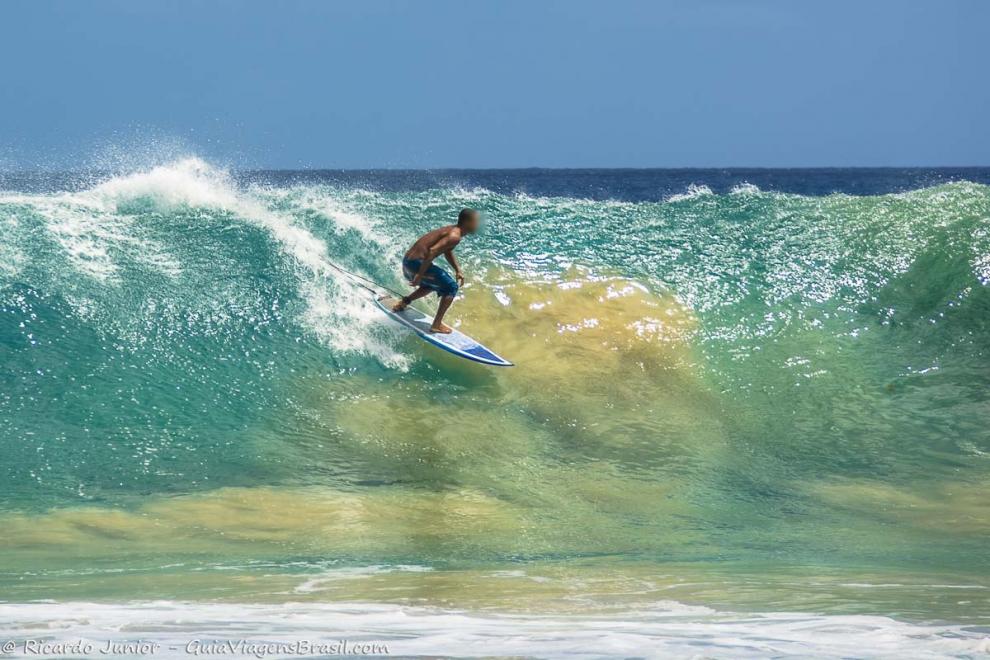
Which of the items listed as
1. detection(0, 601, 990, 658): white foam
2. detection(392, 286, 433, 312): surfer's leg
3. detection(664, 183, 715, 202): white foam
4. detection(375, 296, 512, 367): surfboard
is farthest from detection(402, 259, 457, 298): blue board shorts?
detection(664, 183, 715, 202): white foam

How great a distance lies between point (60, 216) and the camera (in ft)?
41.3

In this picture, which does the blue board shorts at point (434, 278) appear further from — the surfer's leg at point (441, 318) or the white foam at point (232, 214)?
the white foam at point (232, 214)

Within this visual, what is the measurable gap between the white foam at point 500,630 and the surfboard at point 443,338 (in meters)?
4.48

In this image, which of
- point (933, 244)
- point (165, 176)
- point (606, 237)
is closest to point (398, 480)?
point (606, 237)

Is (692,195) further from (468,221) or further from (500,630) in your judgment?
(500,630)

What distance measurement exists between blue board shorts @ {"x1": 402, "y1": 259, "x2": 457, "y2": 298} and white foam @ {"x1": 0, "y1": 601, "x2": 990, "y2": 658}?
4713mm

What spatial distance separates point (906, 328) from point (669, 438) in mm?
3770

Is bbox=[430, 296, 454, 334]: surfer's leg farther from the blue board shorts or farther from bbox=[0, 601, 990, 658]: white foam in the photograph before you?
bbox=[0, 601, 990, 658]: white foam

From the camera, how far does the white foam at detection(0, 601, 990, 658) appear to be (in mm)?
5105

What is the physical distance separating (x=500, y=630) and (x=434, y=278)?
17.0 ft

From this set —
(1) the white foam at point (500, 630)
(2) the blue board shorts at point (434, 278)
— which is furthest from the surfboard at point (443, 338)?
(1) the white foam at point (500, 630)

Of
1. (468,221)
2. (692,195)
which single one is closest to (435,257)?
(468,221)

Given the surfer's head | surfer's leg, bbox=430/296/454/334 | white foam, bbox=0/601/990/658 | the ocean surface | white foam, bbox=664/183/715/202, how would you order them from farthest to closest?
white foam, bbox=664/183/715/202 < surfer's leg, bbox=430/296/454/334 < the surfer's head < the ocean surface < white foam, bbox=0/601/990/658

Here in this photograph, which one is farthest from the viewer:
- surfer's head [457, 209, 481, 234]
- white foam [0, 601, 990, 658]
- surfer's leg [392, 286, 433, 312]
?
surfer's leg [392, 286, 433, 312]
